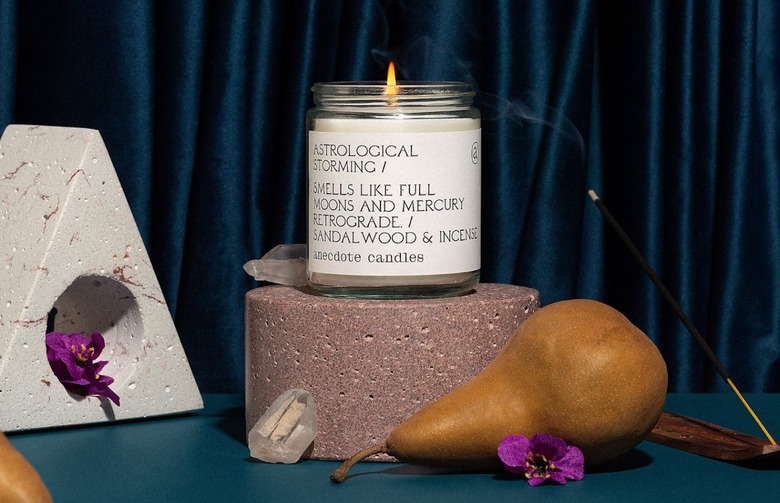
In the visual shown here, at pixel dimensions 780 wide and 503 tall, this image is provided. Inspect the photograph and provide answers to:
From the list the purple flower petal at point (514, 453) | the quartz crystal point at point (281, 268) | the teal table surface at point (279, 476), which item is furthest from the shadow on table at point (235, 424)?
the purple flower petal at point (514, 453)

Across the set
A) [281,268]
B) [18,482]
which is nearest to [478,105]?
[281,268]

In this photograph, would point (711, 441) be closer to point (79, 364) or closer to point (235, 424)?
point (235, 424)

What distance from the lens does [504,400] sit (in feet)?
2.67

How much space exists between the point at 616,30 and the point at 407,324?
505mm

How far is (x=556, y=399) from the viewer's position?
0.80 m

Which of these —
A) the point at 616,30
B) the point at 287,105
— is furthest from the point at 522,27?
the point at 287,105

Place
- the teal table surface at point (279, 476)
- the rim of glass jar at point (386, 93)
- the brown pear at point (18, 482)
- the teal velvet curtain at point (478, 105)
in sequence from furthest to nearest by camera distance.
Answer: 1. the teal velvet curtain at point (478, 105)
2. the rim of glass jar at point (386, 93)
3. the teal table surface at point (279, 476)
4. the brown pear at point (18, 482)

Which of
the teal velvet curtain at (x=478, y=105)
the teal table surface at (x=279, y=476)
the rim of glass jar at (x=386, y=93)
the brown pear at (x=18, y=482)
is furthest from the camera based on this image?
the teal velvet curtain at (x=478, y=105)

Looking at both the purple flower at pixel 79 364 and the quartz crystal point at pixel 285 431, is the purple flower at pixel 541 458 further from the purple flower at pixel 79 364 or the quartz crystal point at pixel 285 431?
the purple flower at pixel 79 364

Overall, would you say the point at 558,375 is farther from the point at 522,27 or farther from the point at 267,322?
the point at 522,27

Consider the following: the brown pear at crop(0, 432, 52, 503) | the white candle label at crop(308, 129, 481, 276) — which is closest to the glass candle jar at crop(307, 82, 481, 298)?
the white candle label at crop(308, 129, 481, 276)

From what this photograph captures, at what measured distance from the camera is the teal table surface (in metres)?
0.77

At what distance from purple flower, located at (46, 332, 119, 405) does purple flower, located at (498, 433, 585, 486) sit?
0.35m

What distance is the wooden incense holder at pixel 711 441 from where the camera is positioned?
33.1 inches
